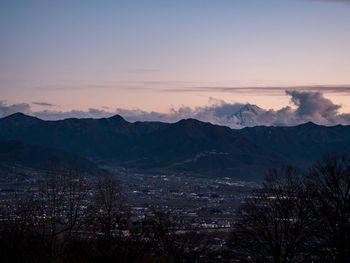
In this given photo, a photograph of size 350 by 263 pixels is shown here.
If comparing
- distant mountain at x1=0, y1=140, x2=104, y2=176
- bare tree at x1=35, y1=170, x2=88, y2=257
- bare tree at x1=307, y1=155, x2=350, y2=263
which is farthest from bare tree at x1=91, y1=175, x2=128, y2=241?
distant mountain at x1=0, y1=140, x2=104, y2=176

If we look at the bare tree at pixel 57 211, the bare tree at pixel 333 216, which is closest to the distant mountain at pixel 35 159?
the bare tree at pixel 57 211

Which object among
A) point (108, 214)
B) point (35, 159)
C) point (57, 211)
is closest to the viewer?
point (57, 211)

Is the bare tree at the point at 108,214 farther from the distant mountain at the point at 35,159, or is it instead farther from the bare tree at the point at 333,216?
the distant mountain at the point at 35,159

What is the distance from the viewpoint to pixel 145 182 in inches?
6619

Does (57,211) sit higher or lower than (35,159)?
higher

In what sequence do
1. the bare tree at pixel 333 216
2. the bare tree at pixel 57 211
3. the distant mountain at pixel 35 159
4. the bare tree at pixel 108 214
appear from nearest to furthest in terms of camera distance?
the bare tree at pixel 333 216, the bare tree at pixel 57 211, the bare tree at pixel 108 214, the distant mountain at pixel 35 159

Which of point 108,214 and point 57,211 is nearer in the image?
point 57,211

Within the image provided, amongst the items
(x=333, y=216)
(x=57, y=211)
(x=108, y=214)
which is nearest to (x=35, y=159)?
(x=57, y=211)

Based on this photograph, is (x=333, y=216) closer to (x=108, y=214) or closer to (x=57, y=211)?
(x=108, y=214)

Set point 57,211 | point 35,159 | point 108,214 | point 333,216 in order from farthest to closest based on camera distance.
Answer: point 35,159
point 108,214
point 57,211
point 333,216

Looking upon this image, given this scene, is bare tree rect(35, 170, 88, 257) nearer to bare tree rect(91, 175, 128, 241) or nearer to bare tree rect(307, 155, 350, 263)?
bare tree rect(91, 175, 128, 241)

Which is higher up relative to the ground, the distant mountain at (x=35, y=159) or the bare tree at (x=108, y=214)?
the bare tree at (x=108, y=214)

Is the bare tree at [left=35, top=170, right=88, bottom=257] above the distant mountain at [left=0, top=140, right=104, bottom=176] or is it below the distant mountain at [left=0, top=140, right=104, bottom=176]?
above

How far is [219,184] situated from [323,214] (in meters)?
144
